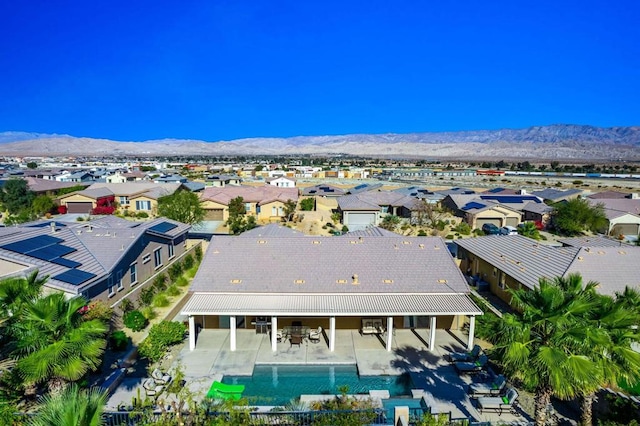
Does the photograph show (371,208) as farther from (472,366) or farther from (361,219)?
(472,366)

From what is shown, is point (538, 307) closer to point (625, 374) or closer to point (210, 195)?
point (625, 374)

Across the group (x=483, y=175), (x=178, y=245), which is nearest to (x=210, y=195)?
(x=178, y=245)

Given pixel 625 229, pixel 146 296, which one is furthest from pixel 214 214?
pixel 625 229

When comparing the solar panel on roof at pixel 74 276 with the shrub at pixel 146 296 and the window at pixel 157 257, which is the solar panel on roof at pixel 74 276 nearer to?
the shrub at pixel 146 296

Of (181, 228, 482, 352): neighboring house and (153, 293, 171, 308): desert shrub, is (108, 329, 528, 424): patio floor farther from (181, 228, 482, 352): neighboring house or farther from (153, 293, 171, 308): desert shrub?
(153, 293, 171, 308): desert shrub

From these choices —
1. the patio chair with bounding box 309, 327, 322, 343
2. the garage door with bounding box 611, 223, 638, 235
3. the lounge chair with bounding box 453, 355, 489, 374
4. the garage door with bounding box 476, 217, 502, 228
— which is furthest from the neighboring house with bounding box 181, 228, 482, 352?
the garage door with bounding box 611, 223, 638, 235

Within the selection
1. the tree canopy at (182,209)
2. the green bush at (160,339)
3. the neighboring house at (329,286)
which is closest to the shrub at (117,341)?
the green bush at (160,339)

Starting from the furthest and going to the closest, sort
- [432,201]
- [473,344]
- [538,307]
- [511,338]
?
[432,201], [473,344], [538,307], [511,338]
